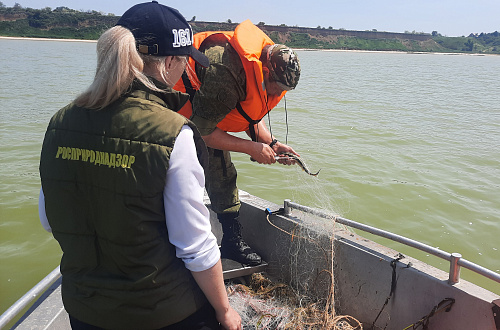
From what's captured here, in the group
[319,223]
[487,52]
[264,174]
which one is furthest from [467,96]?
[487,52]

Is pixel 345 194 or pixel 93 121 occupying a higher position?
pixel 93 121

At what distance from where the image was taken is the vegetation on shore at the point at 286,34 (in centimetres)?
A: 7756

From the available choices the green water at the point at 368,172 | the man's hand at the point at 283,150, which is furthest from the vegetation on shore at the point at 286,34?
the man's hand at the point at 283,150

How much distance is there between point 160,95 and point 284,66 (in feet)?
5.25

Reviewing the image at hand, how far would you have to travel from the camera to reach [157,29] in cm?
145

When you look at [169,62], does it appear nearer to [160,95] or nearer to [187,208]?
[160,95]

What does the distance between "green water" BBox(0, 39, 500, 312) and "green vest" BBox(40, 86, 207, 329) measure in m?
0.36

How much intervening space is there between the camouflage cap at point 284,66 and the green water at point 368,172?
1286 mm

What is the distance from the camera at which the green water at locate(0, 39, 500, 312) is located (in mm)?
5594

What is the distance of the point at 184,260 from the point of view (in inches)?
56.1

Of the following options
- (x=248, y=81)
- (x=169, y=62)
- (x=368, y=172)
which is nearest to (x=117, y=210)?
(x=169, y=62)

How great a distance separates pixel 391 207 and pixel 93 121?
21.3 ft

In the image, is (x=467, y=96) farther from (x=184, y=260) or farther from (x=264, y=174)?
(x=184, y=260)

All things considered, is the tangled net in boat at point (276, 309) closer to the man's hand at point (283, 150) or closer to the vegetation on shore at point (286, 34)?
the man's hand at point (283, 150)
